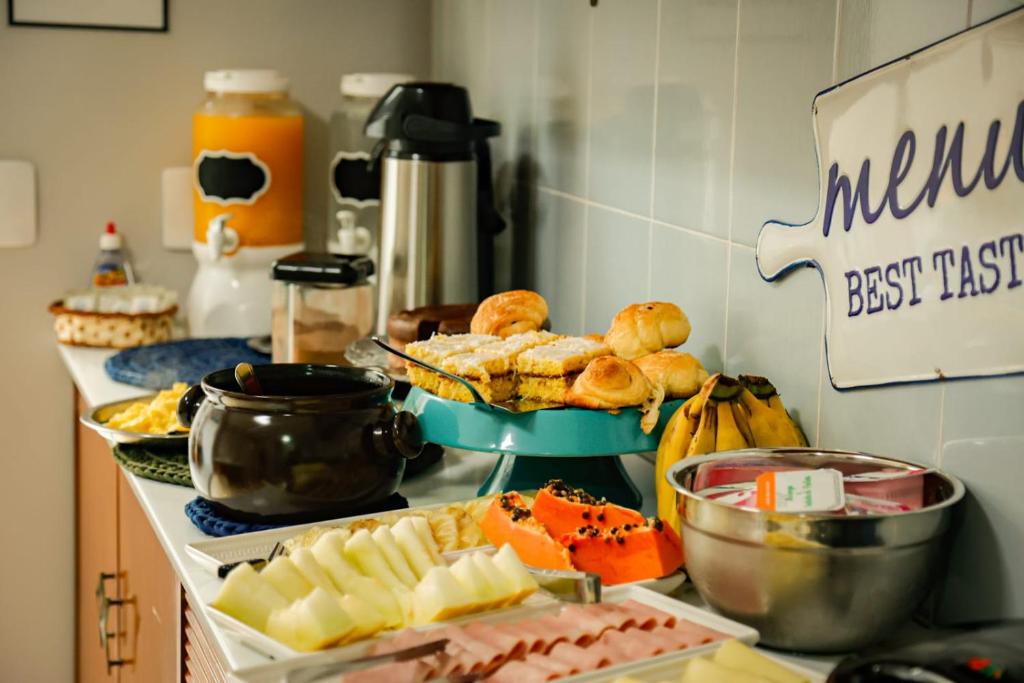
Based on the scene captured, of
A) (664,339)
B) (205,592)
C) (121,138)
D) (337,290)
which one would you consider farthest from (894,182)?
(121,138)

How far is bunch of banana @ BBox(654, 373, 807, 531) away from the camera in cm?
120

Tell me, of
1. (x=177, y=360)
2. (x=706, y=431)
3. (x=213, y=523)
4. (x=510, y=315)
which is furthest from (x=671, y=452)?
(x=177, y=360)

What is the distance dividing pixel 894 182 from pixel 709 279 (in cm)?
36

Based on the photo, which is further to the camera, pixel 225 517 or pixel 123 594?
pixel 123 594

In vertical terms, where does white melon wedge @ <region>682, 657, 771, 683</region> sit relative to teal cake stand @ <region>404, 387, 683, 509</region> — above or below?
below

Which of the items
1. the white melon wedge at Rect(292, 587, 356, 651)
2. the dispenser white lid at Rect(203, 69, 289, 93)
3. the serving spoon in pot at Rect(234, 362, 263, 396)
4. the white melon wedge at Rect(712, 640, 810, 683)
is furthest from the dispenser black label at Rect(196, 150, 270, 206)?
the white melon wedge at Rect(712, 640, 810, 683)

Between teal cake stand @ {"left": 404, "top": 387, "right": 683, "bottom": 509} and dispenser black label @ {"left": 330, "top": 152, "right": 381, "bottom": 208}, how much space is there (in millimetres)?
1066

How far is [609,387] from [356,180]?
1.23m

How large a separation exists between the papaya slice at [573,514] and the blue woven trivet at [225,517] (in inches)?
9.0

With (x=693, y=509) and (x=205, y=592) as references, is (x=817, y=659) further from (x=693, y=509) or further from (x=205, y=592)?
(x=205, y=592)

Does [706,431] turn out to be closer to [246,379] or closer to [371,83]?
[246,379]

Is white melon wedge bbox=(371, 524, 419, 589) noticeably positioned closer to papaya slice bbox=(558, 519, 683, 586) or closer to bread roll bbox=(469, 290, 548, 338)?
papaya slice bbox=(558, 519, 683, 586)

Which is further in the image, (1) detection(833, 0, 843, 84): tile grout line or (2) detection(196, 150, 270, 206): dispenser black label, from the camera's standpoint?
(2) detection(196, 150, 270, 206): dispenser black label

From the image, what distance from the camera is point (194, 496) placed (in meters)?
1.44
